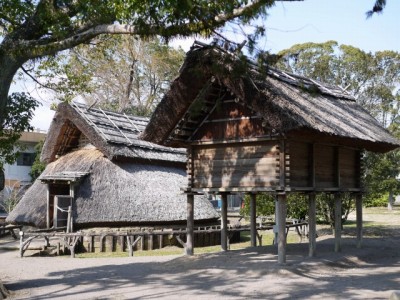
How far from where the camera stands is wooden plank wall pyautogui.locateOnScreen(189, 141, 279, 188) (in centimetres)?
1384

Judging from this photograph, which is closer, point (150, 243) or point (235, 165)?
point (235, 165)

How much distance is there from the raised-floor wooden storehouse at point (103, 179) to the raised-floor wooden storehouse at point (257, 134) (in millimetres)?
6675

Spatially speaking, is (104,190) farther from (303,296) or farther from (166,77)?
(166,77)

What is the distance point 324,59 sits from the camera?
3497cm

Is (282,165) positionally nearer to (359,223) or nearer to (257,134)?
(257,134)

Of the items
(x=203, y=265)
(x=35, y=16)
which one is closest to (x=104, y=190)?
(x=203, y=265)

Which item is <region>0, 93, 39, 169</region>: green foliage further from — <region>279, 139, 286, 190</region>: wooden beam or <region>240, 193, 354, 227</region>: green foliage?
<region>240, 193, 354, 227</region>: green foliage

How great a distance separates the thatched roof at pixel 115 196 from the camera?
2186cm

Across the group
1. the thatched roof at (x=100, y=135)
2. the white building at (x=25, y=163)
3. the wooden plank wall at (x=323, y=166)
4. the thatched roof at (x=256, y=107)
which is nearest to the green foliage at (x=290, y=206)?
the thatched roof at (x=100, y=135)

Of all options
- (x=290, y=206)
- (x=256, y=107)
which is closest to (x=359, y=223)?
(x=256, y=107)

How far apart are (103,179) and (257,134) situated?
10648mm

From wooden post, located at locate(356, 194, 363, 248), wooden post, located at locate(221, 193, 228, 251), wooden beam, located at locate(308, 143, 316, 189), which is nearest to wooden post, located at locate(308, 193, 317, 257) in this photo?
wooden beam, located at locate(308, 143, 316, 189)

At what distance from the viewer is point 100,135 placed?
23906 millimetres

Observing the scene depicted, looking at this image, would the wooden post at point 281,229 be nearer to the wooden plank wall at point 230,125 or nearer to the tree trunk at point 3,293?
the wooden plank wall at point 230,125
